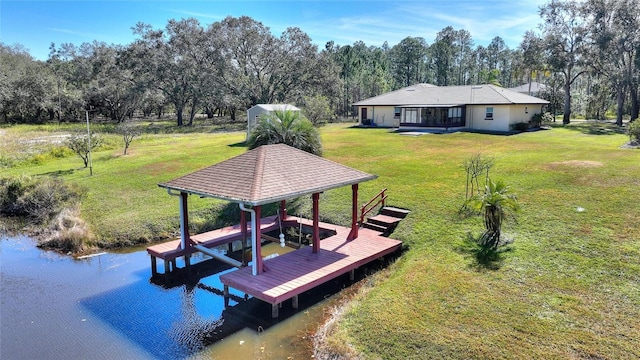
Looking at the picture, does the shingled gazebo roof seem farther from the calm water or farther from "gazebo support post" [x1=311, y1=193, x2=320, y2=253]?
the calm water

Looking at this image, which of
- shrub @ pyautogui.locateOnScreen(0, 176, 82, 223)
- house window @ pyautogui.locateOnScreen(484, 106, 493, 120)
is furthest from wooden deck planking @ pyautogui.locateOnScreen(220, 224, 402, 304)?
house window @ pyautogui.locateOnScreen(484, 106, 493, 120)

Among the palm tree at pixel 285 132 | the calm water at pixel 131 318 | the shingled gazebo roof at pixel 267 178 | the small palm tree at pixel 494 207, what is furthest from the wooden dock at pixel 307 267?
the palm tree at pixel 285 132

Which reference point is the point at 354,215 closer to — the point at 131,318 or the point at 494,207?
the point at 494,207

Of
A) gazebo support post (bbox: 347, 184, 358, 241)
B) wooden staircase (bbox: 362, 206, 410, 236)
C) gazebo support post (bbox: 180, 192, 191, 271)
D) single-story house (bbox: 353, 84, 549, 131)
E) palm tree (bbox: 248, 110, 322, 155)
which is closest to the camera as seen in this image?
gazebo support post (bbox: 180, 192, 191, 271)

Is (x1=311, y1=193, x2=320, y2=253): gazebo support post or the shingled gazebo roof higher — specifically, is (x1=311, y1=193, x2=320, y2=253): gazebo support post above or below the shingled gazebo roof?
below

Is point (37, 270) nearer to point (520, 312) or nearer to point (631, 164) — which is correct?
point (520, 312)

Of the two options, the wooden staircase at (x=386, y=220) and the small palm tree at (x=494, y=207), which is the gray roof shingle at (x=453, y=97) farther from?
the small palm tree at (x=494, y=207)

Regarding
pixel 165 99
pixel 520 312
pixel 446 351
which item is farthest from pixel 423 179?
pixel 165 99
